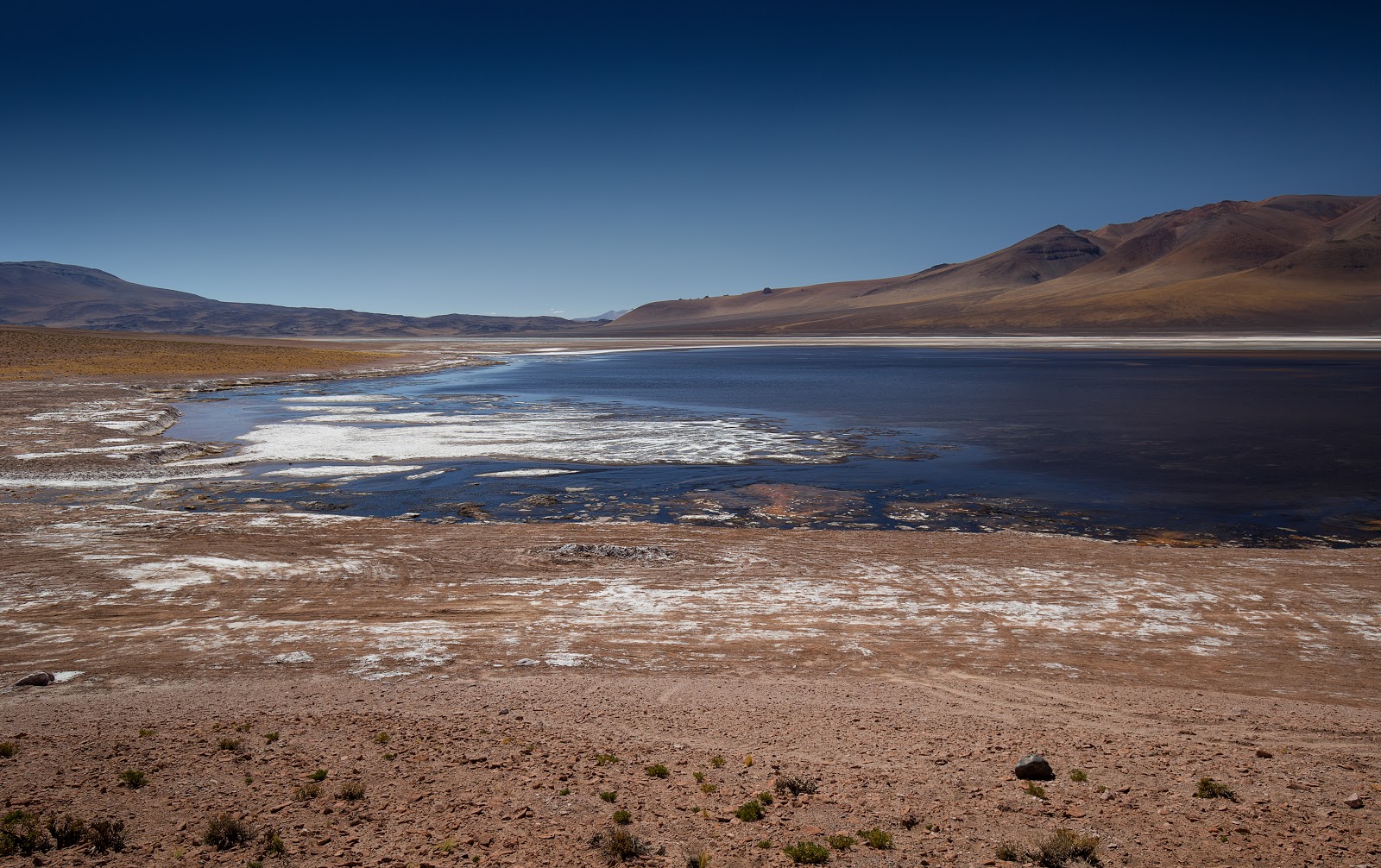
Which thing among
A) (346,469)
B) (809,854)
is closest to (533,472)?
(346,469)

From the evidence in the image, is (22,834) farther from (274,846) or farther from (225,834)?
(274,846)

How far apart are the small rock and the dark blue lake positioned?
9.33 metres

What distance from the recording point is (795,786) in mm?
6137

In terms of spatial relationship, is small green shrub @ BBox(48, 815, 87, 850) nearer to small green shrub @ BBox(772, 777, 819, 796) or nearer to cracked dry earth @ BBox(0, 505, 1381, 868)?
cracked dry earth @ BBox(0, 505, 1381, 868)

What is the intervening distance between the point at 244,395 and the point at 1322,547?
146ft

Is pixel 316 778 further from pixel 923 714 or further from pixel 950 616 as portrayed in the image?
pixel 950 616

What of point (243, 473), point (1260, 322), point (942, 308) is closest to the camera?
point (243, 473)

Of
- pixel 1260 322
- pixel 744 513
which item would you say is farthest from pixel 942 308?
pixel 744 513

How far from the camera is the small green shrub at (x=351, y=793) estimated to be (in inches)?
235

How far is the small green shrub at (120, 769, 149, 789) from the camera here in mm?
6027

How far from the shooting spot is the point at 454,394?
44719mm

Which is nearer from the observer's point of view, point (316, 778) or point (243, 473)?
point (316, 778)

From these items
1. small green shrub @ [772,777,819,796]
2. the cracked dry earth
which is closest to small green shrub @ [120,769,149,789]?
the cracked dry earth

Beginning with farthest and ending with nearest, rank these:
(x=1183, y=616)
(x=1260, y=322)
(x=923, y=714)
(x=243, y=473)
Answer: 1. (x=1260, y=322)
2. (x=243, y=473)
3. (x=1183, y=616)
4. (x=923, y=714)
